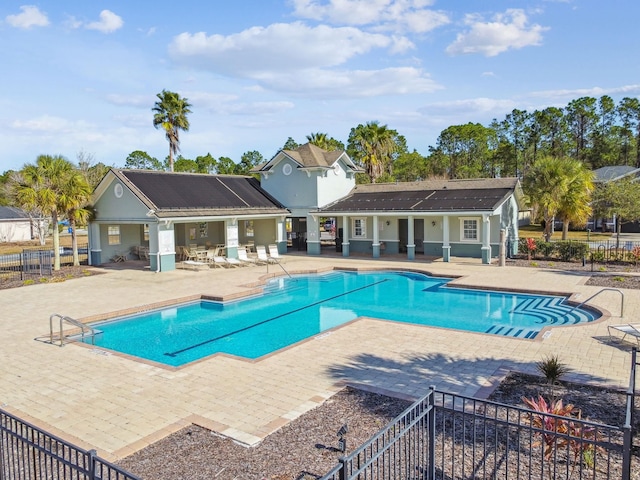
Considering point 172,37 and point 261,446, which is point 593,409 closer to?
point 261,446

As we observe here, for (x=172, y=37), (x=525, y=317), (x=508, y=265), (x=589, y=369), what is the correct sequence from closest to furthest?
(x=589, y=369) → (x=525, y=317) → (x=172, y=37) → (x=508, y=265)

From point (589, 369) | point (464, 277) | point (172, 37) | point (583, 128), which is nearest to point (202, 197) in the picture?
point (172, 37)

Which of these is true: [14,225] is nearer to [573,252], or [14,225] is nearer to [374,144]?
[374,144]

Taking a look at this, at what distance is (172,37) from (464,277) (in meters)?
15.7

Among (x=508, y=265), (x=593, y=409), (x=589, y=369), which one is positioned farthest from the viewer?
(x=508, y=265)

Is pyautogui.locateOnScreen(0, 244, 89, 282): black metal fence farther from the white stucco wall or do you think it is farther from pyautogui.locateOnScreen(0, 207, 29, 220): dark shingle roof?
pyautogui.locateOnScreen(0, 207, 29, 220): dark shingle roof

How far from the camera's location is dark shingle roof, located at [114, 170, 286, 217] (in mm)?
25344

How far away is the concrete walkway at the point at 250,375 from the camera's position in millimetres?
7422

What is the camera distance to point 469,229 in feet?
91.0

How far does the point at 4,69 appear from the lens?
18.2m

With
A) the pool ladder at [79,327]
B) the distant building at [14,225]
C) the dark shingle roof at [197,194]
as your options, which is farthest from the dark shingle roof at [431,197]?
the distant building at [14,225]

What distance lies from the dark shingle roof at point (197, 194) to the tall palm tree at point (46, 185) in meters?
2.78

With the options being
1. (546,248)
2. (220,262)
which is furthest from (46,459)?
(546,248)

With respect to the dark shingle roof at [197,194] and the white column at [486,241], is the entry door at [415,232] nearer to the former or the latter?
the white column at [486,241]
